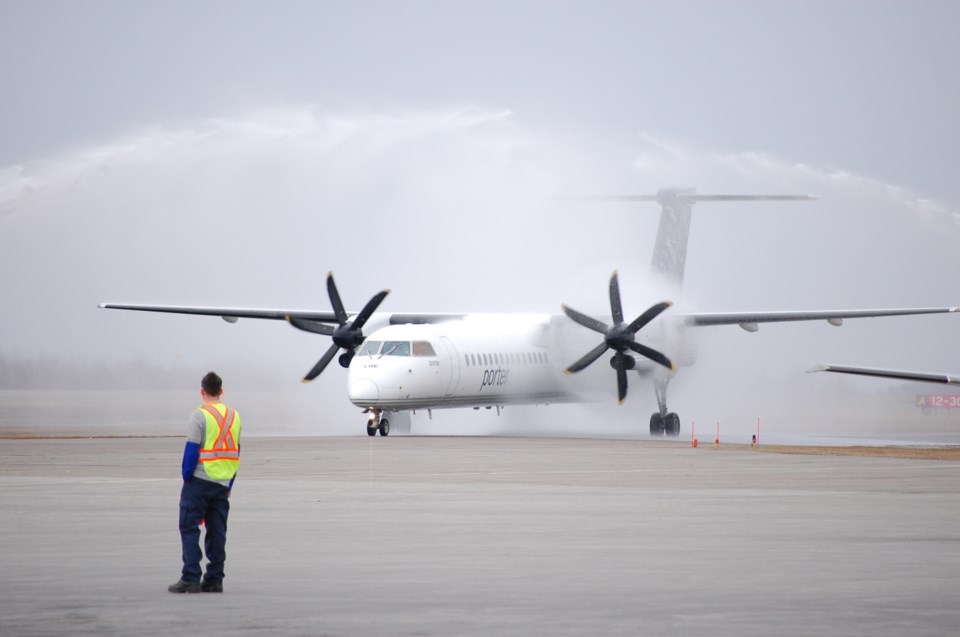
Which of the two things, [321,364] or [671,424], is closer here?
[321,364]

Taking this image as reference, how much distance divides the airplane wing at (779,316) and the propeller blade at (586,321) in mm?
3495

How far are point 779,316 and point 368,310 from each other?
12266 millimetres

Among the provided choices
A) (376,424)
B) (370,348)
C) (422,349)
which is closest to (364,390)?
(370,348)

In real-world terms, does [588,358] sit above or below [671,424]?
above

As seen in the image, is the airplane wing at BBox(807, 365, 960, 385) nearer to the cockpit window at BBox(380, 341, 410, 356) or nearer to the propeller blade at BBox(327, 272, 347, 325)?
the cockpit window at BBox(380, 341, 410, 356)

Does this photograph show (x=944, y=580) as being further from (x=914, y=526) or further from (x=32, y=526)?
(x=32, y=526)

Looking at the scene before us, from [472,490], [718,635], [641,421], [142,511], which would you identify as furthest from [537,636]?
[641,421]

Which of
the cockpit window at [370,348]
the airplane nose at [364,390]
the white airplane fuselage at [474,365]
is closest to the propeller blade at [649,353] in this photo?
the white airplane fuselage at [474,365]

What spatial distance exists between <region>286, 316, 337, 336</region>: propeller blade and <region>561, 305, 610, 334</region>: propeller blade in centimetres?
726

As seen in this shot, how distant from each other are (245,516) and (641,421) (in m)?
38.2

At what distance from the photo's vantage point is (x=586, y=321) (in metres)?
44.7

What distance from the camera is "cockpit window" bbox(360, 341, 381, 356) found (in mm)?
41531

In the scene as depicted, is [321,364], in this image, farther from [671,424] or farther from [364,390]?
[671,424]

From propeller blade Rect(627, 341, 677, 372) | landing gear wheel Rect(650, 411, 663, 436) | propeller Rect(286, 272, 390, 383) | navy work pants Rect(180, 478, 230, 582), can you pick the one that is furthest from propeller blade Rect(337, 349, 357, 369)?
navy work pants Rect(180, 478, 230, 582)
